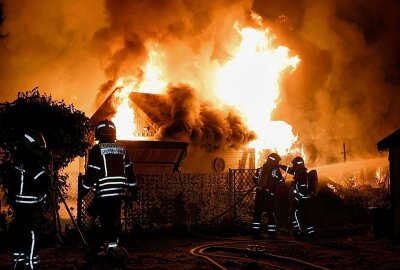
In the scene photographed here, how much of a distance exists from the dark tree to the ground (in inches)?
89.8

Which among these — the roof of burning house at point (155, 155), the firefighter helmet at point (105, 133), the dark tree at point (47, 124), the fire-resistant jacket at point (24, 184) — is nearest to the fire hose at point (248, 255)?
the firefighter helmet at point (105, 133)

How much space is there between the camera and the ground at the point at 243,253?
28.2ft

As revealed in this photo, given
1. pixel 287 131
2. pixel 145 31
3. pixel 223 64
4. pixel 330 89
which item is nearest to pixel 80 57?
pixel 145 31

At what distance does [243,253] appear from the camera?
9.80m

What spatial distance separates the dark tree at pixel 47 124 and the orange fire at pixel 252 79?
13608 millimetres

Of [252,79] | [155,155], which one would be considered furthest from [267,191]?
[252,79]

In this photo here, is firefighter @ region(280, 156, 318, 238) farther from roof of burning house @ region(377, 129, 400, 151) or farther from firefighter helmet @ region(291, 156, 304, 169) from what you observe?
roof of burning house @ region(377, 129, 400, 151)

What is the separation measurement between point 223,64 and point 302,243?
17975mm

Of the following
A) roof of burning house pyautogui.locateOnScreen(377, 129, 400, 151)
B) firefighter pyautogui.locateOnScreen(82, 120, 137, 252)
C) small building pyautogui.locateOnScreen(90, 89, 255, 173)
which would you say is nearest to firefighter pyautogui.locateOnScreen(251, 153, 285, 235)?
roof of burning house pyautogui.locateOnScreen(377, 129, 400, 151)

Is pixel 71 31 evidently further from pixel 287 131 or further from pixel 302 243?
pixel 302 243

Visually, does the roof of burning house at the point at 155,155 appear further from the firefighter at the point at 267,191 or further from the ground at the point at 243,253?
the firefighter at the point at 267,191

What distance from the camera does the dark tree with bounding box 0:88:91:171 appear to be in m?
10.1

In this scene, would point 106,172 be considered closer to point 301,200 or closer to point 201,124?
point 301,200

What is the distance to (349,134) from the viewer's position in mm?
49594
